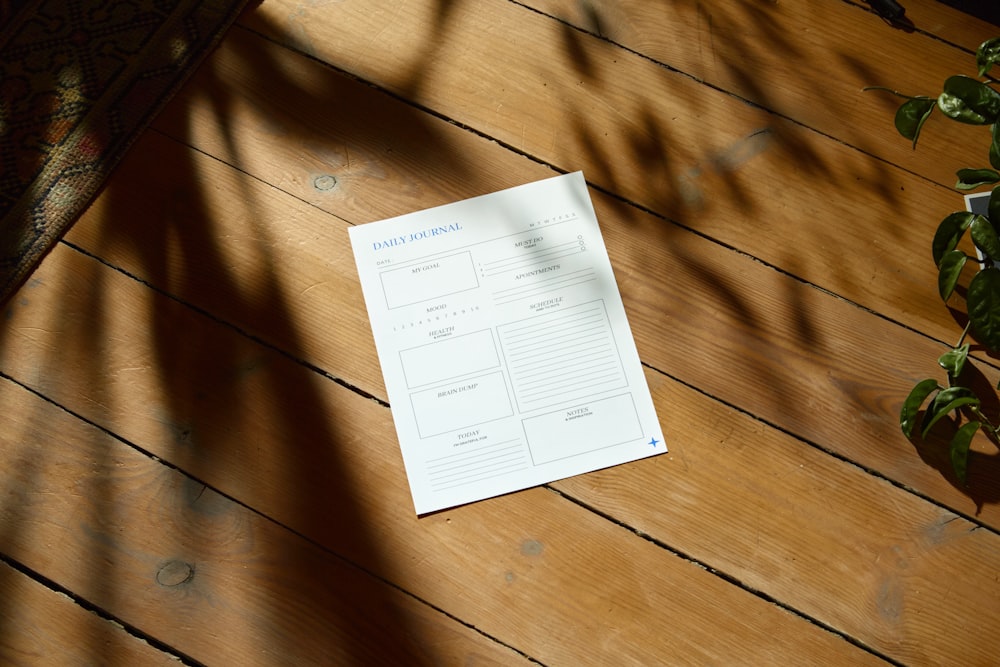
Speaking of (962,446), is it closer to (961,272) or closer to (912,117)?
(961,272)

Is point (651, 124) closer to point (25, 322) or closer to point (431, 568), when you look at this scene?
point (431, 568)

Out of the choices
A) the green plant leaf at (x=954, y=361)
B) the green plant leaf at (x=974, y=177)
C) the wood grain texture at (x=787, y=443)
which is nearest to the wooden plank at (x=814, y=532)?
the wood grain texture at (x=787, y=443)

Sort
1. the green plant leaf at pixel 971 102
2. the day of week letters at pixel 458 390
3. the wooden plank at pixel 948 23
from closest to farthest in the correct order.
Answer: the green plant leaf at pixel 971 102
the day of week letters at pixel 458 390
the wooden plank at pixel 948 23

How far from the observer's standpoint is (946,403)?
97 centimetres

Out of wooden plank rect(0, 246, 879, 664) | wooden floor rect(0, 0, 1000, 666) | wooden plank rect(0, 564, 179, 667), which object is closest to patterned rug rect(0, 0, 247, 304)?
wooden floor rect(0, 0, 1000, 666)

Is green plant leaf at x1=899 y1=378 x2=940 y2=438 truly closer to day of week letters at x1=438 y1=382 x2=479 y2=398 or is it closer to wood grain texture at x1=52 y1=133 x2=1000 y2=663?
wood grain texture at x1=52 y1=133 x2=1000 y2=663

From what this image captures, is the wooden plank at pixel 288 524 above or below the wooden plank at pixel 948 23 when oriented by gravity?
below

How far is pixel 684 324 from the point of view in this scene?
105cm

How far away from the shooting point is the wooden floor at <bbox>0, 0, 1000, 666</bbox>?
97 centimetres

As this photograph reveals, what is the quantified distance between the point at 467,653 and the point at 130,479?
46 centimetres

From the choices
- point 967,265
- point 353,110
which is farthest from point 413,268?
point 967,265

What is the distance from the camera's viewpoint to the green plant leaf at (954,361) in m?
0.99

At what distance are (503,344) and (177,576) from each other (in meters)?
0.48

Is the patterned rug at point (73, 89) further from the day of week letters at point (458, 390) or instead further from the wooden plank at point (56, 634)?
the day of week letters at point (458, 390)
